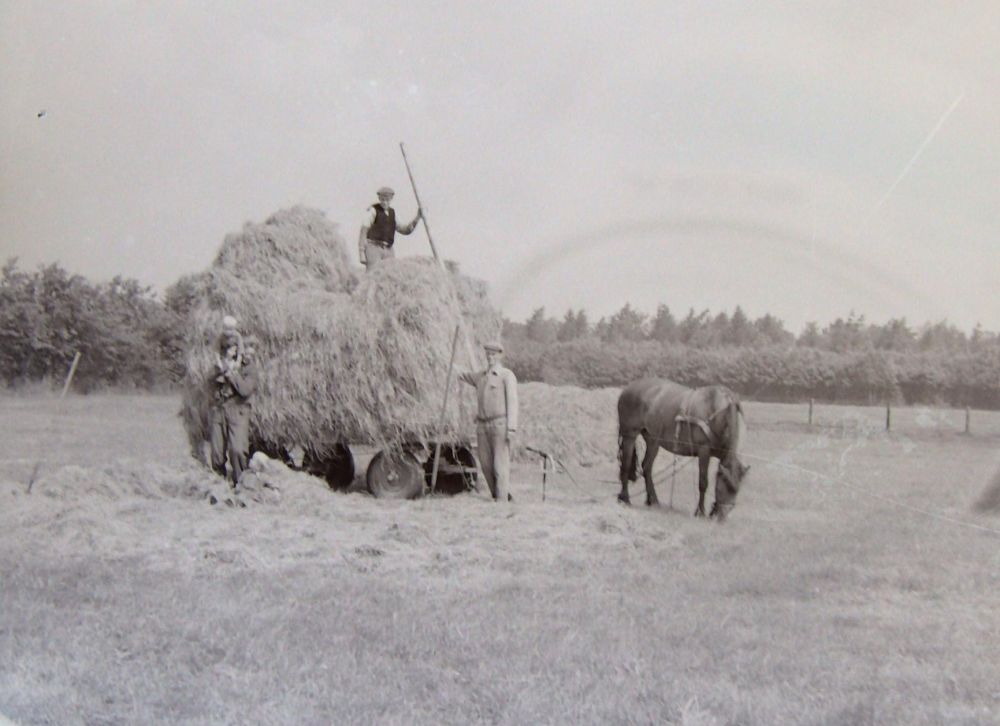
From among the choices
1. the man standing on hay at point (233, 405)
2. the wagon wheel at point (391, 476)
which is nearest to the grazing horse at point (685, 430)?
the wagon wheel at point (391, 476)

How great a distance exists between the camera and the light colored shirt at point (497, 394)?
3408 mm

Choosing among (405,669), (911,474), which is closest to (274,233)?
(405,669)

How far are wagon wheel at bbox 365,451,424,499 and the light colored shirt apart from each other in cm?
54

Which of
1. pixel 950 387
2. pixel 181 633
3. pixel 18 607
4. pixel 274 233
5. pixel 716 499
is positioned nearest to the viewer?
pixel 950 387

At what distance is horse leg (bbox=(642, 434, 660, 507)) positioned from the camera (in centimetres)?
Answer: 297

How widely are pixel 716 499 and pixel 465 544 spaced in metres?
0.99

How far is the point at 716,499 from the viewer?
2.77m

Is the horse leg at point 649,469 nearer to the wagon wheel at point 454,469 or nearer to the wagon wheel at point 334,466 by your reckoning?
the wagon wheel at point 454,469

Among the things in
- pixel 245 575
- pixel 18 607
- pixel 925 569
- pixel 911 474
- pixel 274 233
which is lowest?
pixel 18 607

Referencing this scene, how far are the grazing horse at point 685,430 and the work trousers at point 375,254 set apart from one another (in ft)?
4.47

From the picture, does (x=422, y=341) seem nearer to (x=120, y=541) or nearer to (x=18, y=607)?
(x=120, y=541)

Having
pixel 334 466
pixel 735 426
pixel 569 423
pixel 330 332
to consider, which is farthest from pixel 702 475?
pixel 334 466

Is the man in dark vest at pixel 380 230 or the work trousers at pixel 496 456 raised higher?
the man in dark vest at pixel 380 230

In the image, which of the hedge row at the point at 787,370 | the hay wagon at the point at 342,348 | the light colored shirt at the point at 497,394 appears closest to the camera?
the hedge row at the point at 787,370
